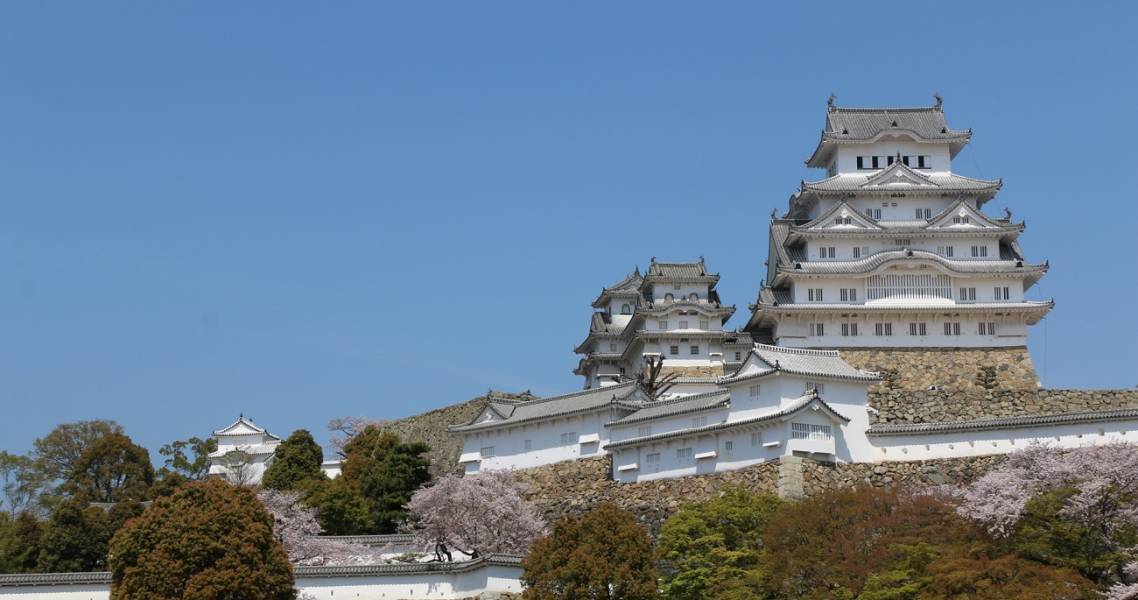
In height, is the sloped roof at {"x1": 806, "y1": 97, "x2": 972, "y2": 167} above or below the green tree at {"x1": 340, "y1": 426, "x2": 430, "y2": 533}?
above

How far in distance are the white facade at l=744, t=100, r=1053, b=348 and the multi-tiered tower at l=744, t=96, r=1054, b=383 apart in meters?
0.04

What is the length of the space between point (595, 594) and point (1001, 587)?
→ 29.4 feet

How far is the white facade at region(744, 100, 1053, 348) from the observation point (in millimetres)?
57125

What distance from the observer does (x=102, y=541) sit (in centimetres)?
A: 5116

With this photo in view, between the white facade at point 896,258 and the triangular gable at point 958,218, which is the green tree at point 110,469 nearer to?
the white facade at point 896,258

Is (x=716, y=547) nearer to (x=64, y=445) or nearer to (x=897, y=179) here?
(x=897, y=179)

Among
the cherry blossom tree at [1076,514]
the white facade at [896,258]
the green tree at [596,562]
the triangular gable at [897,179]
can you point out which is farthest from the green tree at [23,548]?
the triangular gable at [897,179]

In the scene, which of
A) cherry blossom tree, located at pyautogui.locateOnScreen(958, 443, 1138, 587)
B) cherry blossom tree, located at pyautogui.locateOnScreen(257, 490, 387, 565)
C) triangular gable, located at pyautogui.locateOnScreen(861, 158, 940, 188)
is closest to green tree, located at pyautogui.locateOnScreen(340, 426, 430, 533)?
cherry blossom tree, located at pyautogui.locateOnScreen(257, 490, 387, 565)

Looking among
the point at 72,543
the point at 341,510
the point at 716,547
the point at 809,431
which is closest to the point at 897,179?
the point at 809,431

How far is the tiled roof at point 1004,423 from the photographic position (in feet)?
145

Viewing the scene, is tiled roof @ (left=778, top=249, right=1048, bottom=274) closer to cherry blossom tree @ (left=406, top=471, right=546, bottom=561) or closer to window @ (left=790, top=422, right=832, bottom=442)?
window @ (left=790, top=422, right=832, bottom=442)

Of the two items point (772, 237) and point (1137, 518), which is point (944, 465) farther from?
point (772, 237)

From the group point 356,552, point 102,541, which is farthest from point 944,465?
point 102,541

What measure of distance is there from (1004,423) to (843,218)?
15790mm
